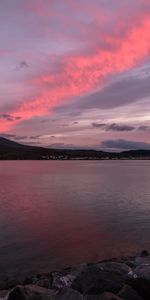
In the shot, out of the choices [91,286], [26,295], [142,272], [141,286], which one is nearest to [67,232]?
[142,272]

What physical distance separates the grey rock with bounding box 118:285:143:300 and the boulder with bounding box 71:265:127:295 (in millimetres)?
965

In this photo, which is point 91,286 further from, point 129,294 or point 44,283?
point 44,283

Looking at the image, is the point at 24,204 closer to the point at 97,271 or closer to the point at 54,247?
the point at 54,247

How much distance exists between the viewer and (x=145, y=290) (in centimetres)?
1053

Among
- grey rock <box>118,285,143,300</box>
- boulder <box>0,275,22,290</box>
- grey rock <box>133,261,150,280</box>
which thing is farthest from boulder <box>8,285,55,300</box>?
grey rock <box>133,261,150,280</box>

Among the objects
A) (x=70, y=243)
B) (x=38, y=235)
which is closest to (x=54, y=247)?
(x=70, y=243)

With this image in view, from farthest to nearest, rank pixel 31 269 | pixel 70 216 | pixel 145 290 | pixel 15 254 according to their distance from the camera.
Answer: pixel 70 216
pixel 15 254
pixel 31 269
pixel 145 290

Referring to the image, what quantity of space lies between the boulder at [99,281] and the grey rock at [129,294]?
0.96 m

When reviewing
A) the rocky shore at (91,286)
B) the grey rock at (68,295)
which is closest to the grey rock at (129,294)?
the rocky shore at (91,286)

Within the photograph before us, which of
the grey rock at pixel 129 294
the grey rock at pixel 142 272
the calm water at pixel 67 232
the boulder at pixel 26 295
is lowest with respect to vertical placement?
the calm water at pixel 67 232

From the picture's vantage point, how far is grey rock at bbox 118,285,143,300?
10.0 m

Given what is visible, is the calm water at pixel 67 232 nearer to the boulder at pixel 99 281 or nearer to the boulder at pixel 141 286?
the boulder at pixel 99 281

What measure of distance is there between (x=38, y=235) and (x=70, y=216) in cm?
796

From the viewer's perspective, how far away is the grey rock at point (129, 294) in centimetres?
1000
